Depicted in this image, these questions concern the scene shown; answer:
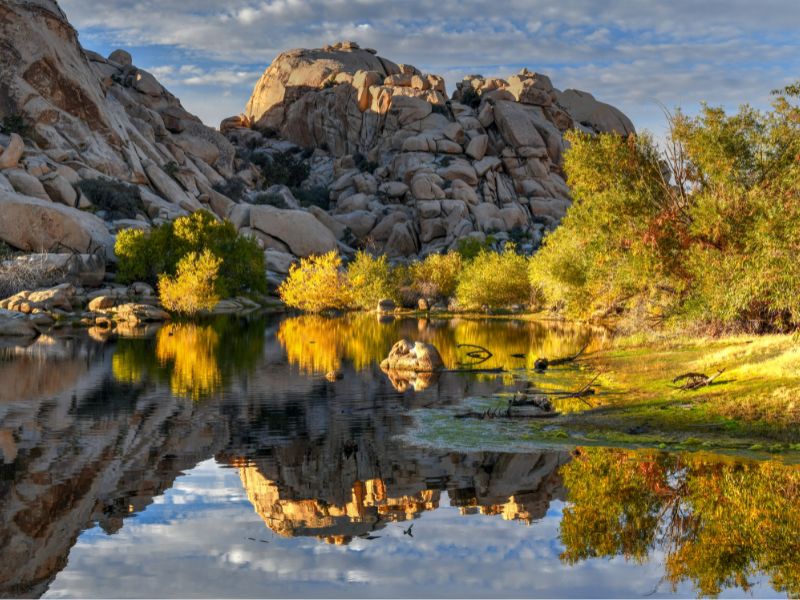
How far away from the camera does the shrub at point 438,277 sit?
4173 inches

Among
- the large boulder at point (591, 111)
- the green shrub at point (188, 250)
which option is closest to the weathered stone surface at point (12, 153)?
the green shrub at point (188, 250)

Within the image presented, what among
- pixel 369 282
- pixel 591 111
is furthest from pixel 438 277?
pixel 591 111

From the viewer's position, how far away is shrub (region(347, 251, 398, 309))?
100312 millimetres

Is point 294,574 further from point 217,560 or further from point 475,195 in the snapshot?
point 475,195

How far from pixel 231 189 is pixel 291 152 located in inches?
1230

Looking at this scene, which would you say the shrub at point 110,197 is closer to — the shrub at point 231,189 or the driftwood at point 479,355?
the shrub at point 231,189

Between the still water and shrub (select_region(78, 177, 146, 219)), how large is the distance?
82.1m

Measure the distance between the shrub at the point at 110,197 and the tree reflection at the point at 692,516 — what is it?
97.7m

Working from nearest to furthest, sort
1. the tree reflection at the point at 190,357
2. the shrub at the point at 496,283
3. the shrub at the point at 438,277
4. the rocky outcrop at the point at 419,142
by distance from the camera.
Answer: the tree reflection at the point at 190,357 → the shrub at the point at 496,283 → the shrub at the point at 438,277 → the rocky outcrop at the point at 419,142

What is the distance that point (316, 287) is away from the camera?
9575cm

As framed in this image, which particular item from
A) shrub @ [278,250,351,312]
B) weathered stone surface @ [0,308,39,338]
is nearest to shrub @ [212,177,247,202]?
shrub @ [278,250,351,312]

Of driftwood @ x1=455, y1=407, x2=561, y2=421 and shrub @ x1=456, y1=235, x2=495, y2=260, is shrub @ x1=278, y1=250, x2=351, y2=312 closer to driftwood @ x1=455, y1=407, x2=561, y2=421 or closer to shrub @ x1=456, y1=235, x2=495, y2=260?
shrub @ x1=456, y1=235, x2=495, y2=260

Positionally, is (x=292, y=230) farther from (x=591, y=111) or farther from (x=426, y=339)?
(x=591, y=111)

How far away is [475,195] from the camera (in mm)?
139750
